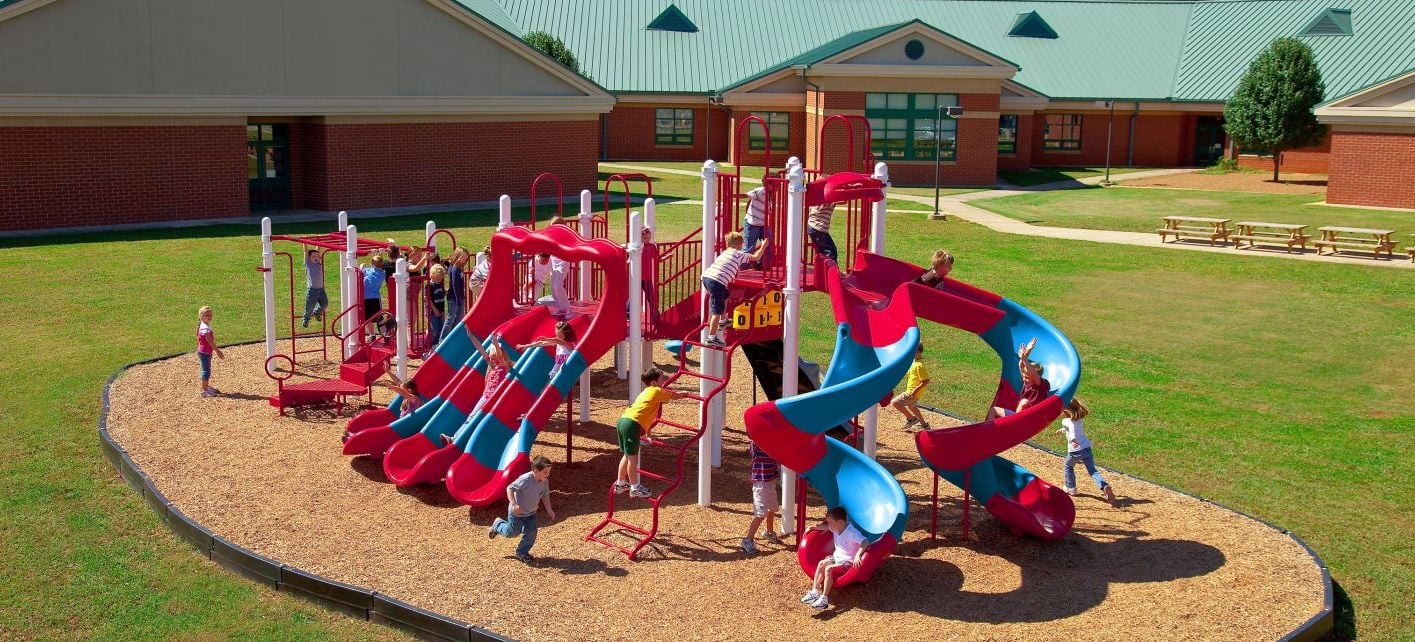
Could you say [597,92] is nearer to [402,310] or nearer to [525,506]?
[402,310]

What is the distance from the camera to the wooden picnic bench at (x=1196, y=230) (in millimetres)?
34469

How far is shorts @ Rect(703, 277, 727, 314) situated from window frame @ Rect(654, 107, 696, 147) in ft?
139

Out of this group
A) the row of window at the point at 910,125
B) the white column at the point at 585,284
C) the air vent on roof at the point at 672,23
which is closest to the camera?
the white column at the point at 585,284

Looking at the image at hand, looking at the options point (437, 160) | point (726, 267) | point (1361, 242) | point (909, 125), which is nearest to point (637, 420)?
point (726, 267)

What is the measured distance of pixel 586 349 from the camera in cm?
1448

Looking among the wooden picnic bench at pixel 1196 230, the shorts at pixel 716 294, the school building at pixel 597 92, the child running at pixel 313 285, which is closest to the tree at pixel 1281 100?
the school building at pixel 597 92

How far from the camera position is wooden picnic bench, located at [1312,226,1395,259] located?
31844 millimetres

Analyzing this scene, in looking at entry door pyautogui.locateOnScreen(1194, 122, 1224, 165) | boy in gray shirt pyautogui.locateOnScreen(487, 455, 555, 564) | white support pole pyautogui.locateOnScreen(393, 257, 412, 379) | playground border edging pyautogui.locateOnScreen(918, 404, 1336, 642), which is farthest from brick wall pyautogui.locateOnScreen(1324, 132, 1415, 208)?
boy in gray shirt pyautogui.locateOnScreen(487, 455, 555, 564)

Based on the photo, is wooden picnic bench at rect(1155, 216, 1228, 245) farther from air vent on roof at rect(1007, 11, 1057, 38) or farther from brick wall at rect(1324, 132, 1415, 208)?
air vent on roof at rect(1007, 11, 1057, 38)

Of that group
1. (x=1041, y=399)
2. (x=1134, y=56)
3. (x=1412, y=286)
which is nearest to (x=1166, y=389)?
(x=1041, y=399)

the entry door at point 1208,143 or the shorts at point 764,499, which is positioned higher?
the entry door at point 1208,143

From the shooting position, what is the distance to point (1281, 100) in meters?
47.2

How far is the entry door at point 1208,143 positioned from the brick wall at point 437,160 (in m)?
28.1

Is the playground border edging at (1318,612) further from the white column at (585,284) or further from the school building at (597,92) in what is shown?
the school building at (597,92)
